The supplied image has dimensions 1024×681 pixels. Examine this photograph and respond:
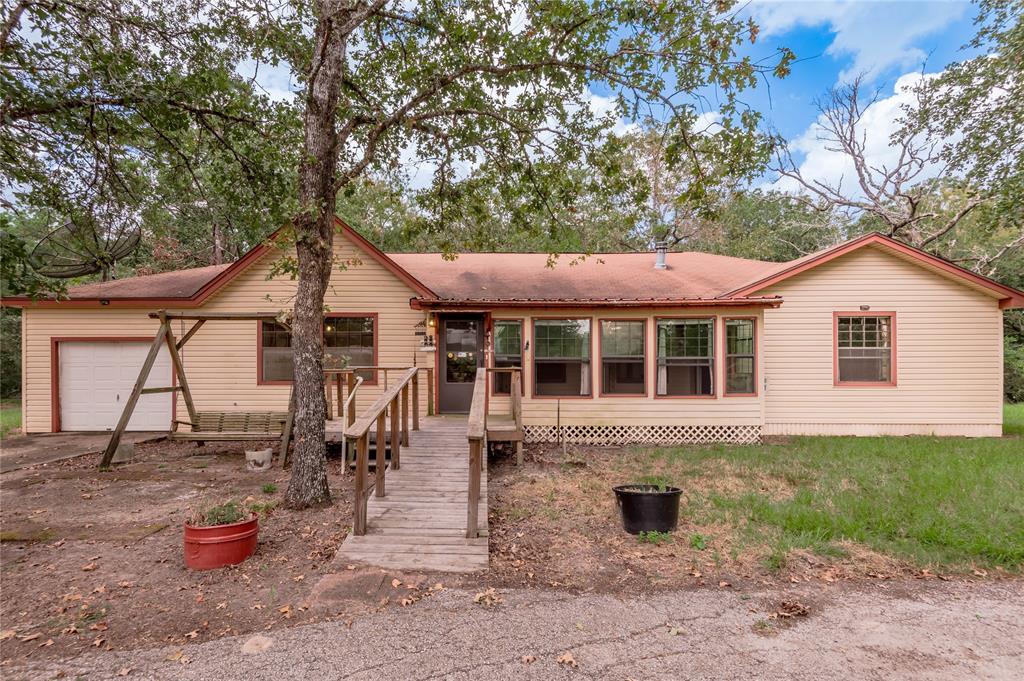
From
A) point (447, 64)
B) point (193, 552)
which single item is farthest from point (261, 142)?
point (193, 552)

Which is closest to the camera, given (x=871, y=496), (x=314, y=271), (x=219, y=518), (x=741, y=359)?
(x=219, y=518)

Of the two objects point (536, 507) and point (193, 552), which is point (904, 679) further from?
point (193, 552)

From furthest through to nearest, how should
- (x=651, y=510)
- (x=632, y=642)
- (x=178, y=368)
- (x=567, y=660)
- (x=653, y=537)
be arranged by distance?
(x=178, y=368) < (x=651, y=510) < (x=653, y=537) < (x=632, y=642) < (x=567, y=660)

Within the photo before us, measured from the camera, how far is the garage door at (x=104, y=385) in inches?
425

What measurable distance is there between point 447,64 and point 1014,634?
27.8 ft

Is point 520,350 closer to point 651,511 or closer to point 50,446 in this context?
point 651,511

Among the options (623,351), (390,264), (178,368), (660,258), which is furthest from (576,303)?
(178,368)

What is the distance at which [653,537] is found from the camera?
200 inches

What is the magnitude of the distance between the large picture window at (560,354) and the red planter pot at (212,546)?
6.83 m

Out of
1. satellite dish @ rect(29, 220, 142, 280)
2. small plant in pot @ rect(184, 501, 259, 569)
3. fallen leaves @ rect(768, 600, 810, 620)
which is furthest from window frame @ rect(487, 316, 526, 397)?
fallen leaves @ rect(768, 600, 810, 620)

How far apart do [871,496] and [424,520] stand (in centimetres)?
532

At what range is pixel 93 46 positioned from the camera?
575 centimetres

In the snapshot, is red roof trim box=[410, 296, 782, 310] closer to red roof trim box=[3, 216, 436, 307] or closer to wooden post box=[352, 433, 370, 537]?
red roof trim box=[3, 216, 436, 307]

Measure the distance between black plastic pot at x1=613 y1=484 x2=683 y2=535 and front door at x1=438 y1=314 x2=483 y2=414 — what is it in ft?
18.4
